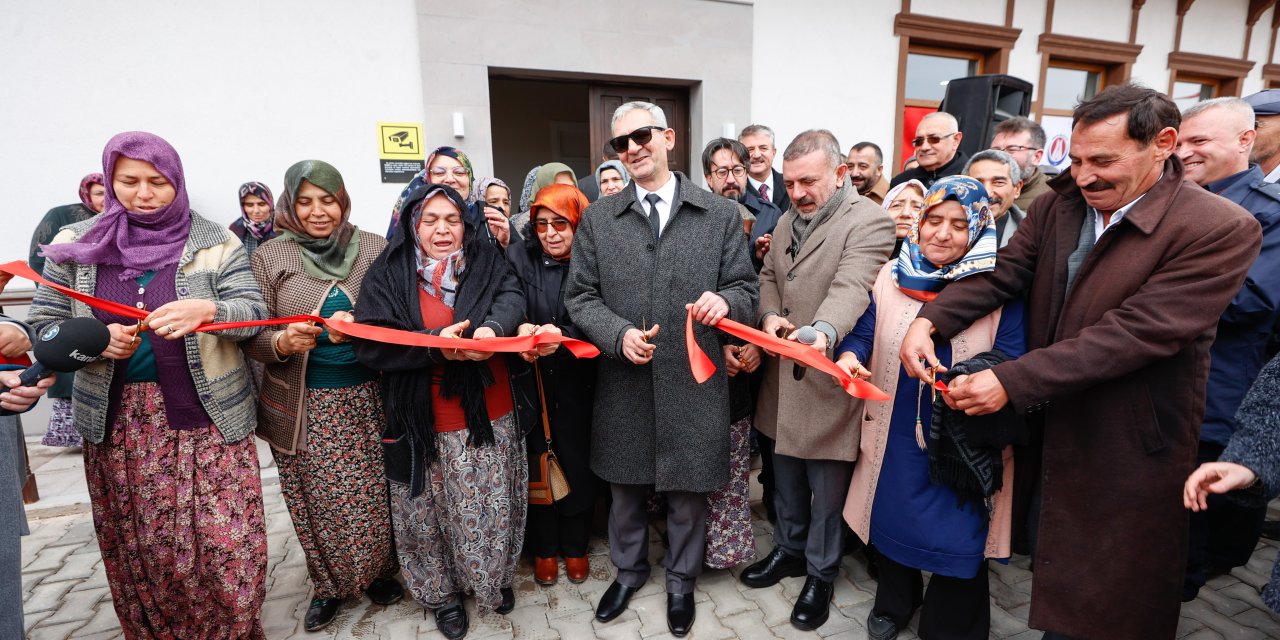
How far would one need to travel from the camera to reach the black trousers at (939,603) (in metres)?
2.30

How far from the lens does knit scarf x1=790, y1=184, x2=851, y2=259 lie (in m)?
2.57

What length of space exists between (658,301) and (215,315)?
1.76 metres

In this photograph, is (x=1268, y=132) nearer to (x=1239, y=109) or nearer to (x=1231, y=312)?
(x=1239, y=109)

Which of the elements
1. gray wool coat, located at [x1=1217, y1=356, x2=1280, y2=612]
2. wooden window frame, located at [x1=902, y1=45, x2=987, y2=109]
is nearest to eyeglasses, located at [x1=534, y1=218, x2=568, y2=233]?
gray wool coat, located at [x1=1217, y1=356, x2=1280, y2=612]

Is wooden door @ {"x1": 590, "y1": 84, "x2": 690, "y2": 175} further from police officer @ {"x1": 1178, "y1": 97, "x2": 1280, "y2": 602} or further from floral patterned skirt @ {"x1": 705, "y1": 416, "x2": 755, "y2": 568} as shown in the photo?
police officer @ {"x1": 1178, "y1": 97, "x2": 1280, "y2": 602}

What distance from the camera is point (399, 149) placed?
561 cm

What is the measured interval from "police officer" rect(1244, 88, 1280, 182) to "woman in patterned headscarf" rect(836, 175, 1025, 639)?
214 centimetres

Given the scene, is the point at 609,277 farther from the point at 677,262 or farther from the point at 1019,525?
the point at 1019,525

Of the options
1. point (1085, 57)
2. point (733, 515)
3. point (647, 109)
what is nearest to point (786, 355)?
point (733, 515)

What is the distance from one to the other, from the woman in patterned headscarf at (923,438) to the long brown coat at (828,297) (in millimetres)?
94

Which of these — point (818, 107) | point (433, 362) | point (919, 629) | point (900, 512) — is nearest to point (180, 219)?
point (433, 362)

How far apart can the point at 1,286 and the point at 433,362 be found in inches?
59.0

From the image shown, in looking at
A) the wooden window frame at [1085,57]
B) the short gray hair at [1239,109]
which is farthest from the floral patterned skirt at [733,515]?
the wooden window frame at [1085,57]

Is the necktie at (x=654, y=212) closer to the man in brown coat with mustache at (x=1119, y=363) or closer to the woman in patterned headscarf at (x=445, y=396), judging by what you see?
the woman in patterned headscarf at (x=445, y=396)
